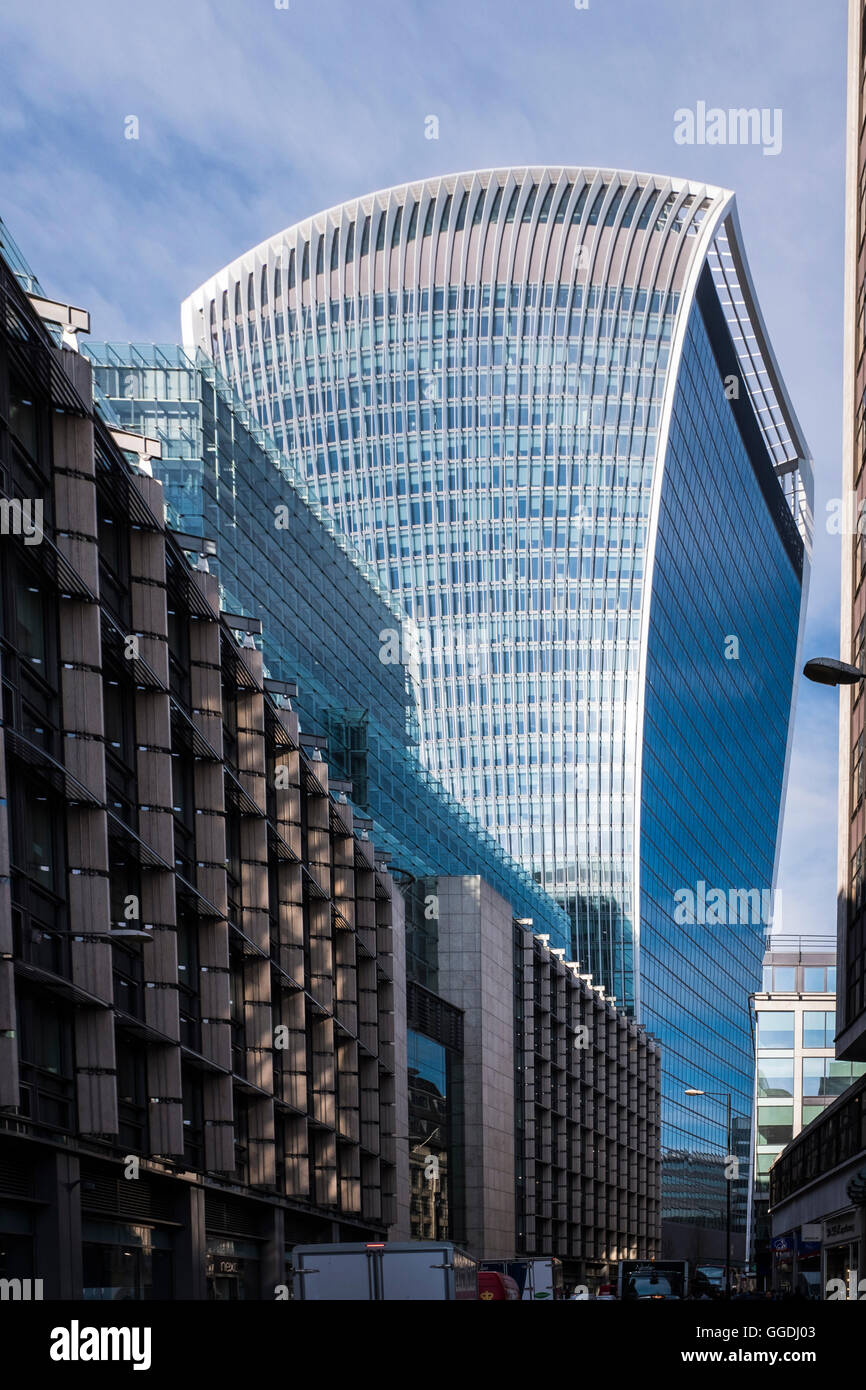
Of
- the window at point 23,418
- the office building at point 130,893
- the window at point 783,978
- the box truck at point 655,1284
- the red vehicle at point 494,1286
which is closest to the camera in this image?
the office building at point 130,893

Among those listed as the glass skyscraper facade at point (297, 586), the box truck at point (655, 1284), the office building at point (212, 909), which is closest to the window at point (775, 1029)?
the glass skyscraper facade at point (297, 586)

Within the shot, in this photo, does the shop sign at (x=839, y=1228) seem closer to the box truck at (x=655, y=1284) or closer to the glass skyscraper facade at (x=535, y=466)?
the box truck at (x=655, y=1284)

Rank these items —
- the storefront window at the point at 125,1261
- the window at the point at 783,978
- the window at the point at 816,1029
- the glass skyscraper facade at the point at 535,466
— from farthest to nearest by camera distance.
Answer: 1. the glass skyscraper facade at the point at 535,466
2. the window at the point at 783,978
3. the window at the point at 816,1029
4. the storefront window at the point at 125,1261

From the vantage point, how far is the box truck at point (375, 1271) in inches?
1113

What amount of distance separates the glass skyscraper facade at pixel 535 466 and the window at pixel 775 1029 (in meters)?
28.6

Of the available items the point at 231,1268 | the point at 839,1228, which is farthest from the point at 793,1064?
the point at 231,1268

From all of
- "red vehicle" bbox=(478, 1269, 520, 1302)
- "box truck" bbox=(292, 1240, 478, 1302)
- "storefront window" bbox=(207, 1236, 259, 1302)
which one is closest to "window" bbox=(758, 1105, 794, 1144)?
"red vehicle" bbox=(478, 1269, 520, 1302)

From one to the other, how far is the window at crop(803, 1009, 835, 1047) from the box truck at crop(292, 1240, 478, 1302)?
4385 inches

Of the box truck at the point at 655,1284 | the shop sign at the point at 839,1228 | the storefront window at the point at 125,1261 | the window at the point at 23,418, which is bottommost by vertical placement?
the box truck at the point at 655,1284

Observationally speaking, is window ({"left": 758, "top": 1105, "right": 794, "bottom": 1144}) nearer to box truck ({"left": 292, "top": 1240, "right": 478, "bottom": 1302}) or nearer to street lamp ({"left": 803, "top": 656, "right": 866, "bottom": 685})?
box truck ({"left": 292, "top": 1240, "right": 478, "bottom": 1302})

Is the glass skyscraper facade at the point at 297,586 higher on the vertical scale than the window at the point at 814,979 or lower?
higher

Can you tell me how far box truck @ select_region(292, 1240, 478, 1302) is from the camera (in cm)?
2827
